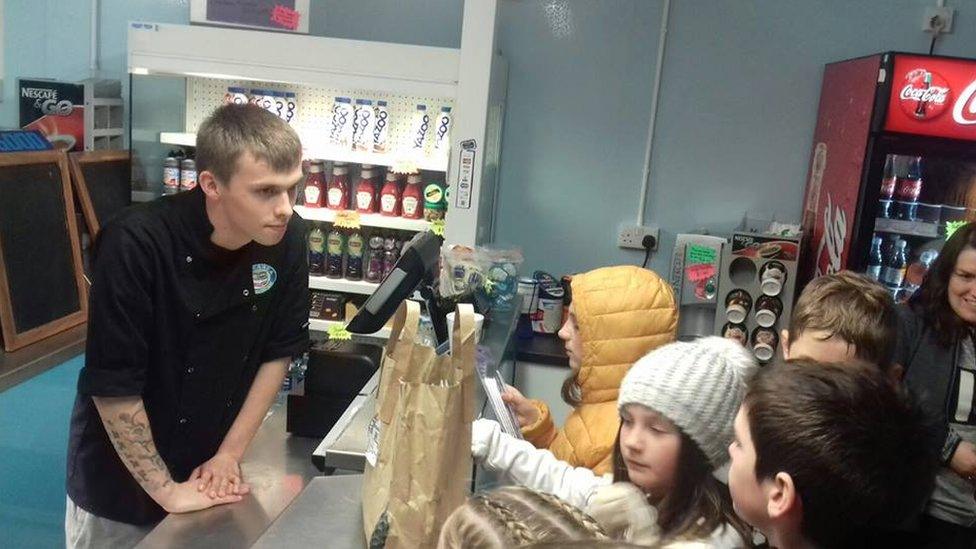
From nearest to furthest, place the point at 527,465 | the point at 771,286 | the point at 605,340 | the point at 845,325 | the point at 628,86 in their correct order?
the point at 527,465, the point at 845,325, the point at 605,340, the point at 771,286, the point at 628,86

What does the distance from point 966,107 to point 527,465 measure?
2.51 meters

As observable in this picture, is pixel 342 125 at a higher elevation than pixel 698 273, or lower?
higher

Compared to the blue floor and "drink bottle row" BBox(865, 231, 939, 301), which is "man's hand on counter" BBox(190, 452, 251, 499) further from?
"drink bottle row" BBox(865, 231, 939, 301)

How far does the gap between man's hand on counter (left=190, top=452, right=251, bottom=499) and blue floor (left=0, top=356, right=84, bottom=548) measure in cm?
172

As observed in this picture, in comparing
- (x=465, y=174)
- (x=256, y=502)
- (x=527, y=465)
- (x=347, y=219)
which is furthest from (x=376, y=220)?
(x=527, y=465)

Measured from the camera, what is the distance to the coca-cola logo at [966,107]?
3.33 meters

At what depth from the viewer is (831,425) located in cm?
128

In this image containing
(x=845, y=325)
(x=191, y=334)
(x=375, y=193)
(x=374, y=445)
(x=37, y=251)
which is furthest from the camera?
(x=375, y=193)

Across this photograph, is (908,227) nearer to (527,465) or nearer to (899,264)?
(899,264)

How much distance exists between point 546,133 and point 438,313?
6.61 feet

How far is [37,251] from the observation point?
11.5ft

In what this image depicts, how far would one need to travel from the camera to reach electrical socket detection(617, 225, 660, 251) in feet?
14.7

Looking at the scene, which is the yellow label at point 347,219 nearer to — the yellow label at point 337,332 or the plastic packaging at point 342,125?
the plastic packaging at point 342,125

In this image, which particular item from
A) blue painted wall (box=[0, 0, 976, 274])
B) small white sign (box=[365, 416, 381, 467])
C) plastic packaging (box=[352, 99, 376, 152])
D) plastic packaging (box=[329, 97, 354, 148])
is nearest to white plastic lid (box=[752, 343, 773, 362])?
blue painted wall (box=[0, 0, 976, 274])
